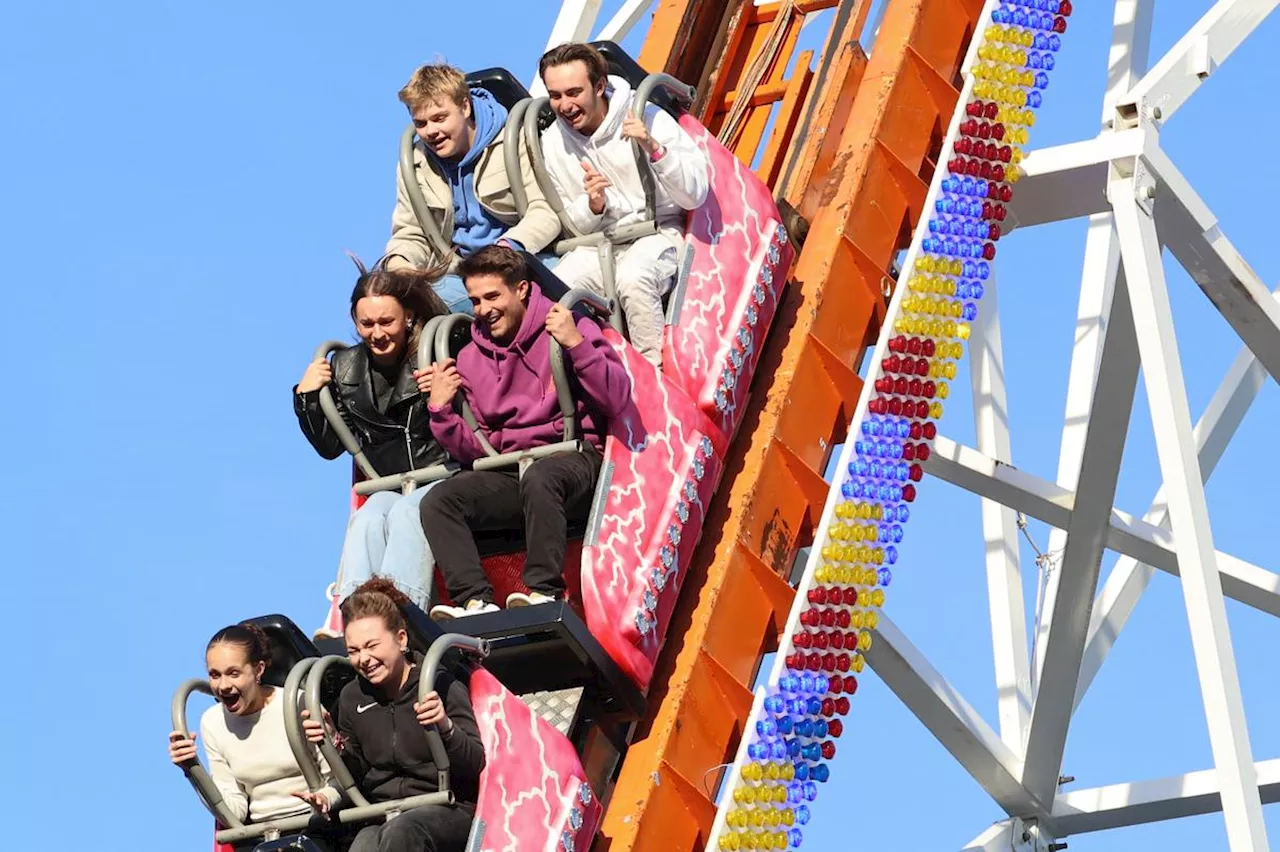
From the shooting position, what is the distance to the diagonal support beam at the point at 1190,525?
32.5 feet

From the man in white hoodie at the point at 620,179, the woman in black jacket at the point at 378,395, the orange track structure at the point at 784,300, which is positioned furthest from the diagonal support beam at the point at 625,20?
the woman in black jacket at the point at 378,395

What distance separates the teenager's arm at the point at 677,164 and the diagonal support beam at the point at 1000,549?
2.96 metres

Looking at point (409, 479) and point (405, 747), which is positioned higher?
point (409, 479)

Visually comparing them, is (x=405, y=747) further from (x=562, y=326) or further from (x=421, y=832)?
(x=562, y=326)

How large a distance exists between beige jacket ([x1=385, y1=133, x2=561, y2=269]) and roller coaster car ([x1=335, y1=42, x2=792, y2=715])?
0.18 feet

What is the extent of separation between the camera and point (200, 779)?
964cm

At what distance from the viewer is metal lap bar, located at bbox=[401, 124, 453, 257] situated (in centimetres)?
1123

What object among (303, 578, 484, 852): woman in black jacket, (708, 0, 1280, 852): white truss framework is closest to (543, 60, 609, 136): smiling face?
(708, 0, 1280, 852): white truss framework

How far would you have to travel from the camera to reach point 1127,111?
10.9 m

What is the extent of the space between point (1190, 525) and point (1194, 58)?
1824mm

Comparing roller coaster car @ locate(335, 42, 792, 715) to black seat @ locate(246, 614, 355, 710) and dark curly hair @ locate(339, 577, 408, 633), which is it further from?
black seat @ locate(246, 614, 355, 710)

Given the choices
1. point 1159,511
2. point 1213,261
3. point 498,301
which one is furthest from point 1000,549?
point 498,301

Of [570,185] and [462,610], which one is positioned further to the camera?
[570,185]

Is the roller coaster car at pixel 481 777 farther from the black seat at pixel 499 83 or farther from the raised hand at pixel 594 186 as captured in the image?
the black seat at pixel 499 83
